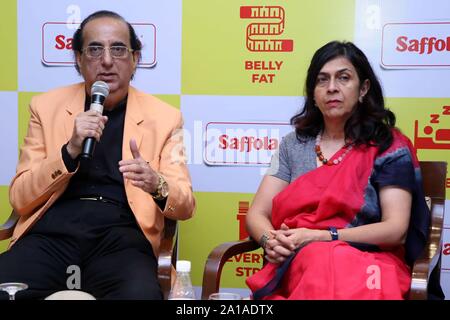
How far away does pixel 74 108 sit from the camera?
2.12 meters

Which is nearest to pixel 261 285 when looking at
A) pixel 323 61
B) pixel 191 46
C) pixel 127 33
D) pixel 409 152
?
pixel 409 152

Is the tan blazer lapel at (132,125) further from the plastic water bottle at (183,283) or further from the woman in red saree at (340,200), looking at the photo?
the plastic water bottle at (183,283)

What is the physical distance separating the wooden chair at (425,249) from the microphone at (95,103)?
0.53m

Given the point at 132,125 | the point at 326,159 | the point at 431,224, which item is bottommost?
the point at 431,224

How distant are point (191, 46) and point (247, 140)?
1.77ft

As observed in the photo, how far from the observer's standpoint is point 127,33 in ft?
7.03

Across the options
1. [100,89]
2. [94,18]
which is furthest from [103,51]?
[100,89]

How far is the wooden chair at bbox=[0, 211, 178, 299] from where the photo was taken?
67.4 inches

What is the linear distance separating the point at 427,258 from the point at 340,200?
1.10ft

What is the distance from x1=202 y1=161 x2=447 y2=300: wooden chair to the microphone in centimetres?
53

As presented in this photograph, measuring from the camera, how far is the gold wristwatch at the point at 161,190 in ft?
6.06

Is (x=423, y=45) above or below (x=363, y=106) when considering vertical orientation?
above

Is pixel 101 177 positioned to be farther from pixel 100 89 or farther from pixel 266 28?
pixel 266 28

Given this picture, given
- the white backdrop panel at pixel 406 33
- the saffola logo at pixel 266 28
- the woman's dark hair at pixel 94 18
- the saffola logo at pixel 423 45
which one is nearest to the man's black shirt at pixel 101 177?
the woman's dark hair at pixel 94 18
